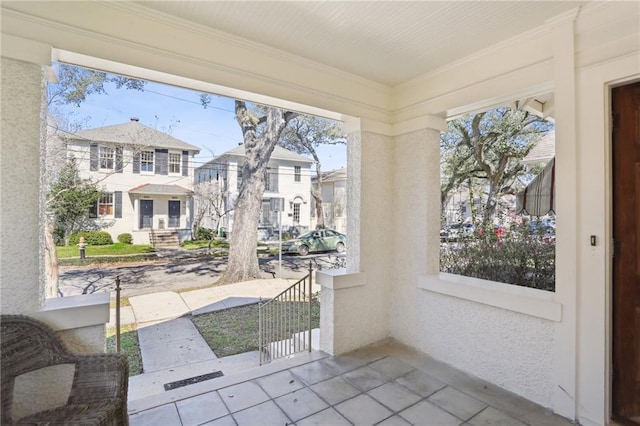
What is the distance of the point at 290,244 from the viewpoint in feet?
37.2

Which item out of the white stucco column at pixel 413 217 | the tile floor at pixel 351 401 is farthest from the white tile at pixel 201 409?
the white stucco column at pixel 413 217

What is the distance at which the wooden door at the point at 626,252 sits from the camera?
6.31 feet

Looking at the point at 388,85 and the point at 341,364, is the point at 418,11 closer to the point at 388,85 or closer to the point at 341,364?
the point at 388,85

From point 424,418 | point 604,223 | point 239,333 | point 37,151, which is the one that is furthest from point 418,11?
point 239,333

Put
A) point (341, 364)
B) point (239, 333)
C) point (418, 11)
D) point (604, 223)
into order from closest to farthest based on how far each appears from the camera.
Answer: point (604, 223)
point (418, 11)
point (341, 364)
point (239, 333)

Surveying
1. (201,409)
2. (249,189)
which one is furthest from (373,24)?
(249,189)

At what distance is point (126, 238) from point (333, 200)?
8.38 metres

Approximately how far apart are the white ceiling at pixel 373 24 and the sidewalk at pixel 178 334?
3.85 meters

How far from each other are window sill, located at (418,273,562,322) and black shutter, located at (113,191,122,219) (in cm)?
1120

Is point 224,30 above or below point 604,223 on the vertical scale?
above

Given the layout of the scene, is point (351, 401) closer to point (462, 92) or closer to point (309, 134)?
point (462, 92)

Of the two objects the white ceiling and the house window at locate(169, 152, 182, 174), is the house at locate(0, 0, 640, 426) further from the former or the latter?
the house window at locate(169, 152, 182, 174)

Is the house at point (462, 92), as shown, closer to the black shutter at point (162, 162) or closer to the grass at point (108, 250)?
the grass at point (108, 250)

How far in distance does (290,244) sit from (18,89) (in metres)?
9.80
